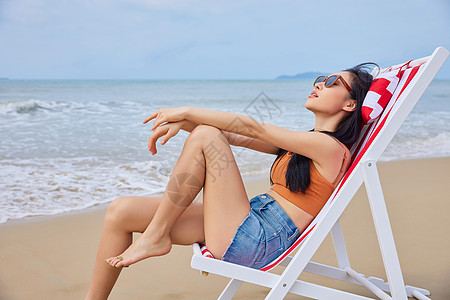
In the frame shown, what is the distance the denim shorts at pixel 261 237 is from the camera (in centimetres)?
186

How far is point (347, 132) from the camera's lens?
2.11 m

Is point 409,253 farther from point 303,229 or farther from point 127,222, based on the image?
point 127,222

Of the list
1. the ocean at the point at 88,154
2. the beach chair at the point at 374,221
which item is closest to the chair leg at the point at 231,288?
the beach chair at the point at 374,221

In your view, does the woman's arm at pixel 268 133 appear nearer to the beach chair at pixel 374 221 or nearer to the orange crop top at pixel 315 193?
the orange crop top at pixel 315 193

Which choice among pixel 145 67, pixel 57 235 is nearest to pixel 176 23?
pixel 145 67

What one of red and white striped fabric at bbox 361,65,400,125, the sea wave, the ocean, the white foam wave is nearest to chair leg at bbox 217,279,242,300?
red and white striped fabric at bbox 361,65,400,125

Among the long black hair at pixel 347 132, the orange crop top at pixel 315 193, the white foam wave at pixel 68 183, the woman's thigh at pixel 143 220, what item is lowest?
the white foam wave at pixel 68 183

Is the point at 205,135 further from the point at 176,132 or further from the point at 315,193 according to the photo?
the point at 315,193

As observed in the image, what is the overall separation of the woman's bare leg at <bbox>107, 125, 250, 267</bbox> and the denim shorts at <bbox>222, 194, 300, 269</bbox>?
4cm

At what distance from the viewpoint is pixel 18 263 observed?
319 cm

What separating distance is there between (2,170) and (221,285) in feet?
13.0

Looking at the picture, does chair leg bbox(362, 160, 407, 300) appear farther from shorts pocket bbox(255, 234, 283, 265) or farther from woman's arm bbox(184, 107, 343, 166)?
shorts pocket bbox(255, 234, 283, 265)

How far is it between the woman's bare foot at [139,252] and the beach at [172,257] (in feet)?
3.08

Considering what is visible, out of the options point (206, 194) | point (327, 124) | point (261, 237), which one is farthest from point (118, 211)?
point (327, 124)
